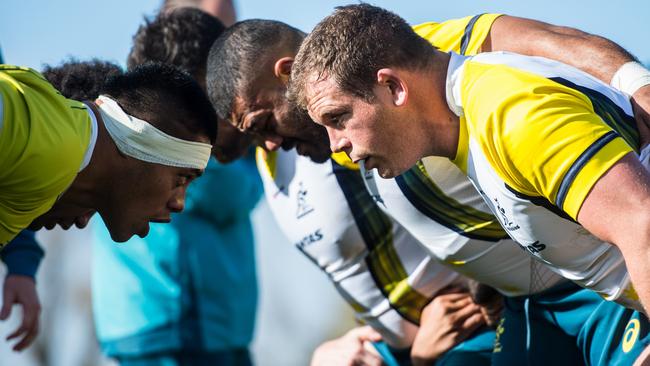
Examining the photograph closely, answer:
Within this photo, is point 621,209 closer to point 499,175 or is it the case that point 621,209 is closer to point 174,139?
point 499,175

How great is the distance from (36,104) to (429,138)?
1.24 m

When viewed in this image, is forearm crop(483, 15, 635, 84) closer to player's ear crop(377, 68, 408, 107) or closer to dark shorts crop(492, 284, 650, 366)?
player's ear crop(377, 68, 408, 107)

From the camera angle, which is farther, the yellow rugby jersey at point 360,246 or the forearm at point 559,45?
the yellow rugby jersey at point 360,246

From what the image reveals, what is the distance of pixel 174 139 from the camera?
4.27 meters

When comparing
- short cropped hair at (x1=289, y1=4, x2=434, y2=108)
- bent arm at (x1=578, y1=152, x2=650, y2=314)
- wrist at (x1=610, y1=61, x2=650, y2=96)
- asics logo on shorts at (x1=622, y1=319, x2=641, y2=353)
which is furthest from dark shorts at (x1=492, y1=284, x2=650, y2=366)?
short cropped hair at (x1=289, y1=4, x2=434, y2=108)

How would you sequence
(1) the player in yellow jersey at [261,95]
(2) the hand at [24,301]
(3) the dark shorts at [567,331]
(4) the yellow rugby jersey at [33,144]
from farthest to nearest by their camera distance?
1. (2) the hand at [24,301]
2. (1) the player in yellow jersey at [261,95]
3. (3) the dark shorts at [567,331]
4. (4) the yellow rugby jersey at [33,144]

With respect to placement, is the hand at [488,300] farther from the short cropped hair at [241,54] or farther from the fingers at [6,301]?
the fingers at [6,301]

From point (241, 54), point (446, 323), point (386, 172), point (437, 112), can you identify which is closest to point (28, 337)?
point (241, 54)

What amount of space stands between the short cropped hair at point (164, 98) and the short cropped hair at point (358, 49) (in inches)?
24.7

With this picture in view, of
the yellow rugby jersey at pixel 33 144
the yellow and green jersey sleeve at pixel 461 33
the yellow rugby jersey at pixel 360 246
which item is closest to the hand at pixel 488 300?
the yellow rugby jersey at pixel 360 246

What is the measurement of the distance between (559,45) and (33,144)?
5.89 ft

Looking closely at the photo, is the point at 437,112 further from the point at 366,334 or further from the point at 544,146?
the point at 366,334

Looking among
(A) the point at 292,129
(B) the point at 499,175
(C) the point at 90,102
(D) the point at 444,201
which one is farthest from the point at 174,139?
(B) the point at 499,175

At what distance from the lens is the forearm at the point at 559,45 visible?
13.0 ft
